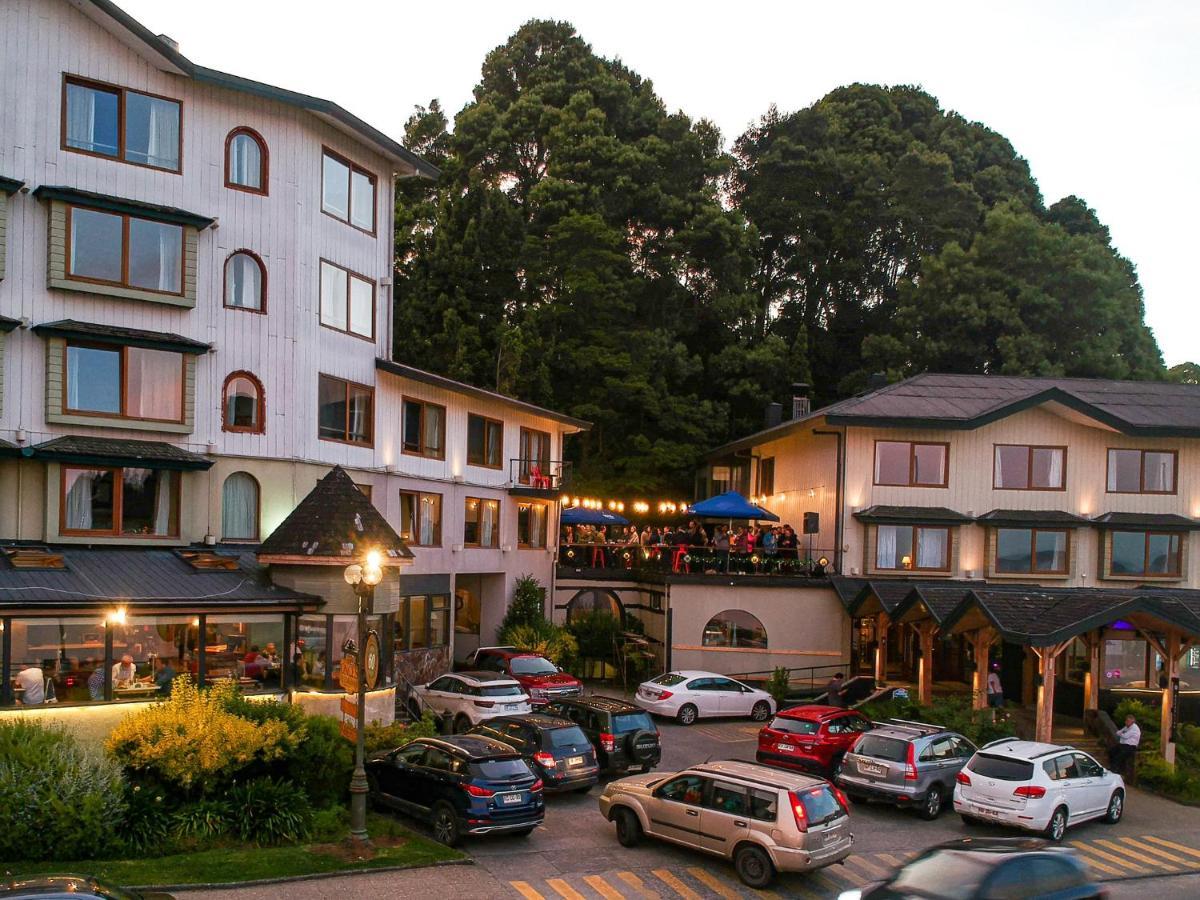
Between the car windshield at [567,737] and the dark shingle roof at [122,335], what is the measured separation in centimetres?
1289

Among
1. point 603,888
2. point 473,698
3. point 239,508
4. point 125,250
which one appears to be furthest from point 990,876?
point 125,250

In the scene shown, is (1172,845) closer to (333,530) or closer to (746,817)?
(746,817)

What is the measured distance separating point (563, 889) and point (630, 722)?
7539 millimetres

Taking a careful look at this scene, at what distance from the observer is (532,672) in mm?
31344

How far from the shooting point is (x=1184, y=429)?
38.2 m

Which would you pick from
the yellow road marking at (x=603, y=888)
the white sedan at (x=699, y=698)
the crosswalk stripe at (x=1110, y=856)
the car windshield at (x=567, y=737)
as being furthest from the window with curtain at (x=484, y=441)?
the crosswalk stripe at (x=1110, y=856)

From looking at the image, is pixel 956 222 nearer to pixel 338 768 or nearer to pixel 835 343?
pixel 835 343

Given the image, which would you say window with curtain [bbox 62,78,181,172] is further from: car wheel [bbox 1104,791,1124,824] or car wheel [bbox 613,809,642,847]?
car wheel [bbox 1104,791,1124,824]

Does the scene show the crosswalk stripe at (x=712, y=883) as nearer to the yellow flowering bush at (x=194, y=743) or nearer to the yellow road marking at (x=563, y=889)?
the yellow road marking at (x=563, y=889)

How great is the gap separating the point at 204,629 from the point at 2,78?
13.1m

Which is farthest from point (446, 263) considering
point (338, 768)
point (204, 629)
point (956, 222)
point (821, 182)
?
point (338, 768)

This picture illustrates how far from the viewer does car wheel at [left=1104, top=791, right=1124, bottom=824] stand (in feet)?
73.5

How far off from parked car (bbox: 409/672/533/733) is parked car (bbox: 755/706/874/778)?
613cm

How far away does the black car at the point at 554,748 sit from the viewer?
21688 mm
